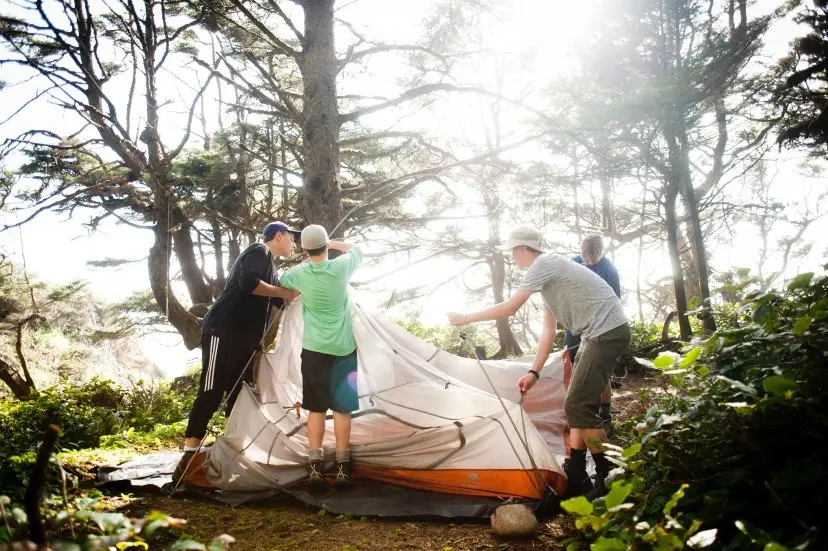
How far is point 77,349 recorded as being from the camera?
14.1 metres

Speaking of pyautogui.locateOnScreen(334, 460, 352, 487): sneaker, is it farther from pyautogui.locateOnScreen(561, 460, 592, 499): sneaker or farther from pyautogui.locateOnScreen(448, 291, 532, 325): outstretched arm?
pyautogui.locateOnScreen(561, 460, 592, 499): sneaker

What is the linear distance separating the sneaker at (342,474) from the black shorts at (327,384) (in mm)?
336

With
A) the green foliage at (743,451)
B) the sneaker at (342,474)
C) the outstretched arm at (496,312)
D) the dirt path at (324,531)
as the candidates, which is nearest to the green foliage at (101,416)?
the dirt path at (324,531)

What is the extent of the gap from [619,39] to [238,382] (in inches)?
274

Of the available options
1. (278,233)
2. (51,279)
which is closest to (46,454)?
(278,233)

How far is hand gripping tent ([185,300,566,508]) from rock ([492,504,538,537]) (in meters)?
0.28

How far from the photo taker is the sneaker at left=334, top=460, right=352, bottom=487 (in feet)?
10.2

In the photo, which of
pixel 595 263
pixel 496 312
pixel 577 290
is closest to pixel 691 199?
pixel 595 263

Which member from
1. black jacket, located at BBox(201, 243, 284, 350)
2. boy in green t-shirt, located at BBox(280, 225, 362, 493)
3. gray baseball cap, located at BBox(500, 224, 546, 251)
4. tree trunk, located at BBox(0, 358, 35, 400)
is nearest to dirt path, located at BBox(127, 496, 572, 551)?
boy in green t-shirt, located at BBox(280, 225, 362, 493)

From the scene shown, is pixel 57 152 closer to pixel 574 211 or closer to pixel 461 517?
pixel 461 517

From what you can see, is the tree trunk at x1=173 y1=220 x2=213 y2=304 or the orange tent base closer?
the orange tent base

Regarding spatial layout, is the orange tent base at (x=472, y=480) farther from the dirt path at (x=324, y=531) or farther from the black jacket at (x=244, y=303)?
the black jacket at (x=244, y=303)

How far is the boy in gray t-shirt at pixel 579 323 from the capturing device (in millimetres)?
2762

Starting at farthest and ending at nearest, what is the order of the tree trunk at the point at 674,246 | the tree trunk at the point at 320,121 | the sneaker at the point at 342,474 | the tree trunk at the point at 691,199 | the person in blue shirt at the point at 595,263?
1. the tree trunk at the point at 674,246
2. the tree trunk at the point at 691,199
3. the tree trunk at the point at 320,121
4. the person in blue shirt at the point at 595,263
5. the sneaker at the point at 342,474
